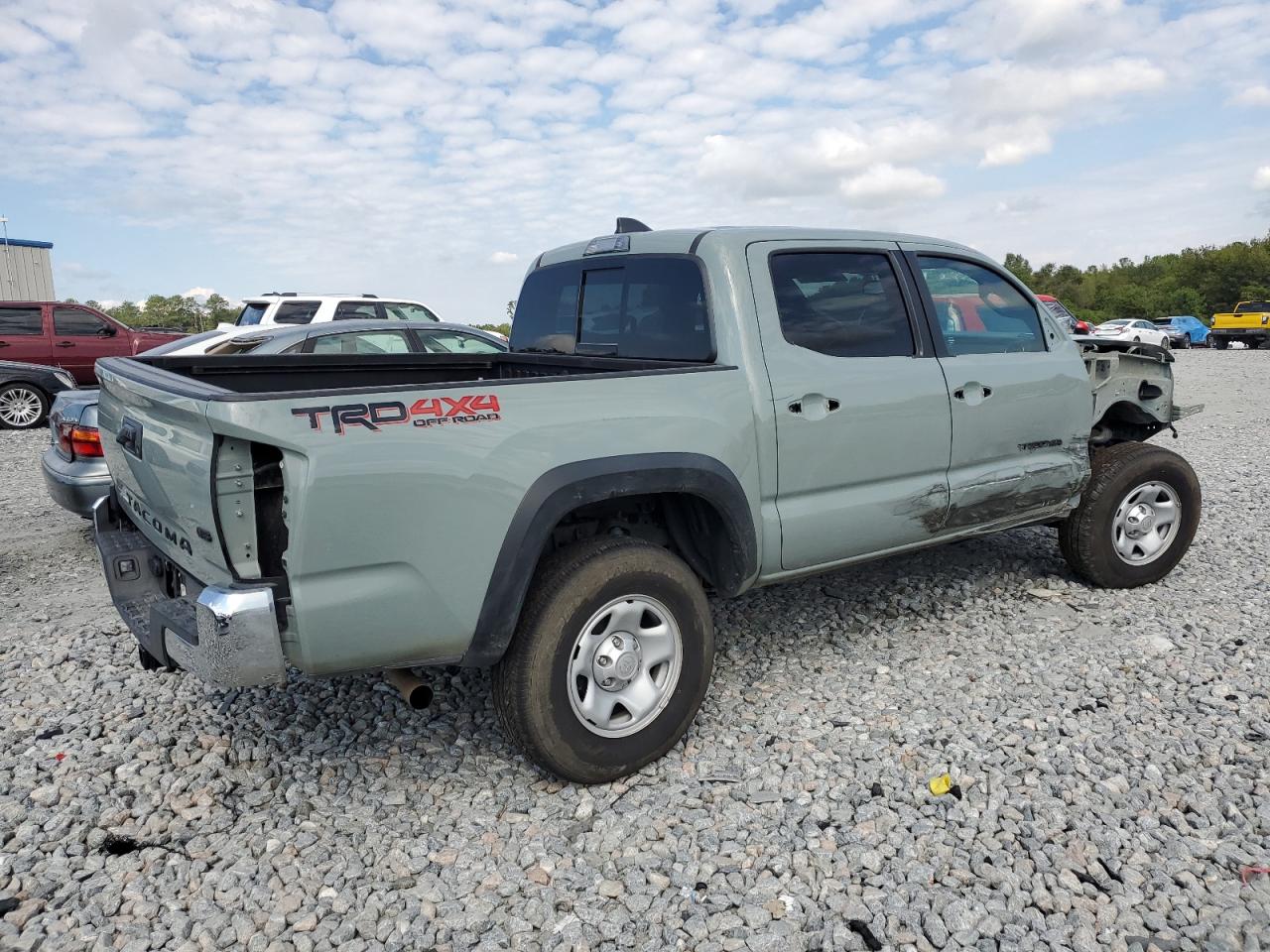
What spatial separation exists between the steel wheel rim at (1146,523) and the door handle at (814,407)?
2.27 m

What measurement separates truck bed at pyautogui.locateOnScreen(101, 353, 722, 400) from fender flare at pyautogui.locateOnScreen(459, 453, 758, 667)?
476 mm

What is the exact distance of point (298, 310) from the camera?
1255 centimetres

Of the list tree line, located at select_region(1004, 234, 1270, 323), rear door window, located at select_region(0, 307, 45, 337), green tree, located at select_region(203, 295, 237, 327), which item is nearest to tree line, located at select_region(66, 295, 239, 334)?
green tree, located at select_region(203, 295, 237, 327)

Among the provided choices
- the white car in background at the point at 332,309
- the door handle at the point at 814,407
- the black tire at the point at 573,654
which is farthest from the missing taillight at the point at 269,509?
the white car in background at the point at 332,309

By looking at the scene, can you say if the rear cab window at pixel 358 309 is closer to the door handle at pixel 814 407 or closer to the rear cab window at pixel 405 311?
the rear cab window at pixel 405 311

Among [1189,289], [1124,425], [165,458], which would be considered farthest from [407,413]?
[1189,289]

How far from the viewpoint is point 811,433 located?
3529 millimetres

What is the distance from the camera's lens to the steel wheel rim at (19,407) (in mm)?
12422

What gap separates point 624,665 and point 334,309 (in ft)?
34.1

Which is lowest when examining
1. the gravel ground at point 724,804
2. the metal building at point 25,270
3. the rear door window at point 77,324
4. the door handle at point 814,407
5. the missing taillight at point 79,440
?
the gravel ground at point 724,804

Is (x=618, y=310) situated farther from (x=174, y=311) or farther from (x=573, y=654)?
(x=174, y=311)

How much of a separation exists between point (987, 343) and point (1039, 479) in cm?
72

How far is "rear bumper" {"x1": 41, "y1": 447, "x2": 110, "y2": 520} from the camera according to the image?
5602mm

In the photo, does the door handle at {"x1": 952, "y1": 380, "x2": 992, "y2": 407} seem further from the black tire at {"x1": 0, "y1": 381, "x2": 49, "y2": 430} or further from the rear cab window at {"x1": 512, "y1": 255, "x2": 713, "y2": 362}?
the black tire at {"x1": 0, "y1": 381, "x2": 49, "y2": 430}
